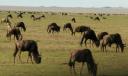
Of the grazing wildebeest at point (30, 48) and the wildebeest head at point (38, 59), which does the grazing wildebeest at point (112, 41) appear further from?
the grazing wildebeest at point (30, 48)

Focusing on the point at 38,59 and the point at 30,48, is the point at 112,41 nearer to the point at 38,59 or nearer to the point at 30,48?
the point at 38,59

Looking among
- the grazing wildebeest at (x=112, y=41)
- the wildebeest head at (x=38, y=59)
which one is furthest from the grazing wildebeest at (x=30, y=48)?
the grazing wildebeest at (x=112, y=41)

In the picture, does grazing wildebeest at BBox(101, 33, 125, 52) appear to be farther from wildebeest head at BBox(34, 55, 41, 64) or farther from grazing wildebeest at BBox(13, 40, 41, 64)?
grazing wildebeest at BBox(13, 40, 41, 64)

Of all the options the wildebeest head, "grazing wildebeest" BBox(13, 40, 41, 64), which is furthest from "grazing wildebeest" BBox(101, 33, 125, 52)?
"grazing wildebeest" BBox(13, 40, 41, 64)

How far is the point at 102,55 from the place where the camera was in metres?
28.3

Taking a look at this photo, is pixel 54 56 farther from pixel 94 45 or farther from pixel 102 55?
pixel 94 45

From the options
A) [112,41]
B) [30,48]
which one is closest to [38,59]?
[30,48]

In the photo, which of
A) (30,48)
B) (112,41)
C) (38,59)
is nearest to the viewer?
(30,48)

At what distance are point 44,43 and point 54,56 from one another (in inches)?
306

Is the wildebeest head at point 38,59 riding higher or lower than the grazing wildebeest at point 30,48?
lower

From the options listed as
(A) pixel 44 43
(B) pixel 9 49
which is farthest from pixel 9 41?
(B) pixel 9 49

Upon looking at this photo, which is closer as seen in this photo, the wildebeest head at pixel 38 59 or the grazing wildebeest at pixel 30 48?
the grazing wildebeest at pixel 30 48

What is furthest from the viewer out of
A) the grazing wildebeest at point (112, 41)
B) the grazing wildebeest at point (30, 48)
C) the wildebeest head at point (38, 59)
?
the grazing wildebeest at point (112, 41)

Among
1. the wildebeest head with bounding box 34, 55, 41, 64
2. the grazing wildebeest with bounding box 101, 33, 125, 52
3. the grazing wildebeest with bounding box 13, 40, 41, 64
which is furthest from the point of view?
the grazing wildebeest with bounding box 101, 33, 125, 52
